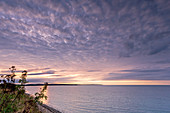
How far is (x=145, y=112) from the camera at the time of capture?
55.7 m

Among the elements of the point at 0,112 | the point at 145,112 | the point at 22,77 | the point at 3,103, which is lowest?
the point at 145,112

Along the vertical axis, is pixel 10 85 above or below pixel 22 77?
below

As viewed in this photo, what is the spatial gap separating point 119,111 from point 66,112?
940 inches

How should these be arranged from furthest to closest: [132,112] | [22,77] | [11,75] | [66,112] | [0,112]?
[132,112] → [66,112] → [0,112] → [22,77] → [11,75]

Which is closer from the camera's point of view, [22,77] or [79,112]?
[22,77]

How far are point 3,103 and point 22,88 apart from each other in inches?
46.5

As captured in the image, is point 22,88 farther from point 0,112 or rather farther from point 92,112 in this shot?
point 92,112

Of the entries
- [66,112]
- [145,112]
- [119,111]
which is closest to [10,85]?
[66,112]

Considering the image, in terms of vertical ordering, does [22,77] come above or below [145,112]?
above

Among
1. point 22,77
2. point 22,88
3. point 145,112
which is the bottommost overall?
point 145,112

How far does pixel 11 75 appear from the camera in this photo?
4074 mm

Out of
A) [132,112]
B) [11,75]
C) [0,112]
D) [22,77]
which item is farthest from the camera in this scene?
[132,112]

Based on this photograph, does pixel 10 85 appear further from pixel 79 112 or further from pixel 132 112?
pixel 132 112

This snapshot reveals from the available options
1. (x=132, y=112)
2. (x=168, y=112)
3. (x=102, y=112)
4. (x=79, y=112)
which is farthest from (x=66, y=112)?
(x=168, y=112)
